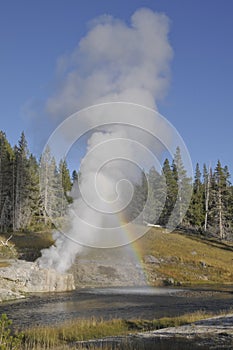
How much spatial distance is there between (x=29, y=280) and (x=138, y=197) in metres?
A: 33.1

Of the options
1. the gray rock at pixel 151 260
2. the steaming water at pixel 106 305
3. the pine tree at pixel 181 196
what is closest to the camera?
the steaming water at pixel 106 305

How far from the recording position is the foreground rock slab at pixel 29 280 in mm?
45531

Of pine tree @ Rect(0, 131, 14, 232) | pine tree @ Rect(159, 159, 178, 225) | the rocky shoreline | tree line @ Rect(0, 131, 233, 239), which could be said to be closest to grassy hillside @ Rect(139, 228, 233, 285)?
tree line @ Rect(0, 131, 233, 239)

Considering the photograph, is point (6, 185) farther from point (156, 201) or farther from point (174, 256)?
point (174, 256)

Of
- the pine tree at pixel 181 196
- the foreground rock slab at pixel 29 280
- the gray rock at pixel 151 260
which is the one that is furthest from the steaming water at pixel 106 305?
the pine tree at pixel 181 196

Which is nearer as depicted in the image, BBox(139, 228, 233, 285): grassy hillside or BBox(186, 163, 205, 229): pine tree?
BBox(139, 228, 233, 285): grassy hillside

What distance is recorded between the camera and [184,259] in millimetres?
68500

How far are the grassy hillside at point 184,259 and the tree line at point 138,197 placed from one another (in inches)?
268

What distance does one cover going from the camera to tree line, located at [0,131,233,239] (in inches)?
3265

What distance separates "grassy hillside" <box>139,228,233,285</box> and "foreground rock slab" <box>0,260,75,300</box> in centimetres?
1462

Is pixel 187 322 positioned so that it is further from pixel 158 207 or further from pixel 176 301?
pixel 158 207

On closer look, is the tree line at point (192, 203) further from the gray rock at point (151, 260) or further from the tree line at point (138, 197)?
the gray rock at point (151, 260)

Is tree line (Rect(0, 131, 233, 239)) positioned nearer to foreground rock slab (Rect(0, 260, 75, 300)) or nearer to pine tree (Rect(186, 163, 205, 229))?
pine tree (Rect(186, 163, 205, 229))

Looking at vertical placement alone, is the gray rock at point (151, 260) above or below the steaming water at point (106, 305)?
above
